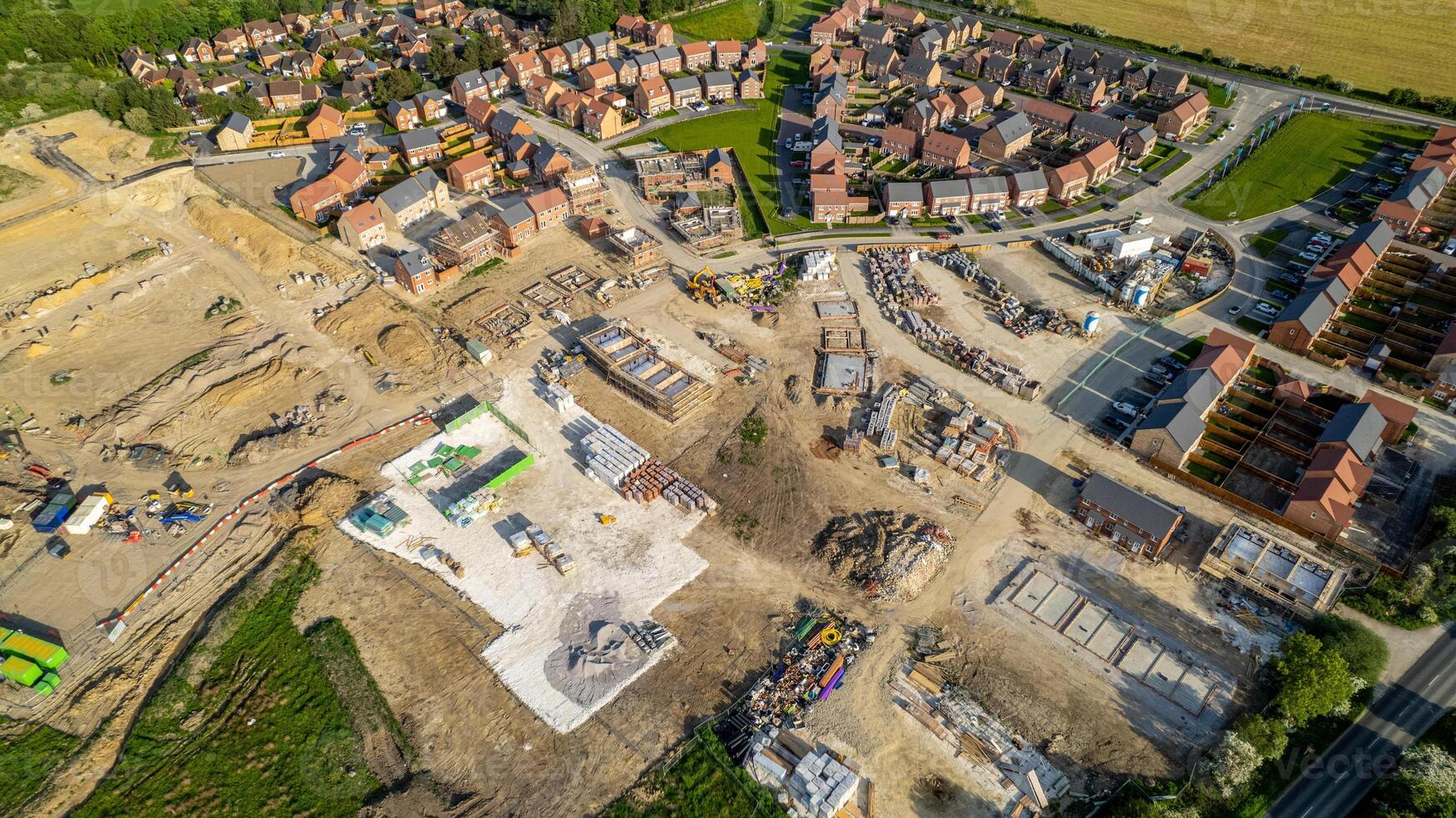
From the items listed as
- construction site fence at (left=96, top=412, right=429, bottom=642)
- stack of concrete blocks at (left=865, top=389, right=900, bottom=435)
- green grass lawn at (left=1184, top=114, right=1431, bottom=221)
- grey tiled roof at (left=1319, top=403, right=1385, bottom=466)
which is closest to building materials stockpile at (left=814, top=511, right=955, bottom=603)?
stack of concrete blocks at (left=865, top=389, right=900, bottom=435)

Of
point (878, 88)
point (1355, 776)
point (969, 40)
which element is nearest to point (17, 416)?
point (1355, 776)

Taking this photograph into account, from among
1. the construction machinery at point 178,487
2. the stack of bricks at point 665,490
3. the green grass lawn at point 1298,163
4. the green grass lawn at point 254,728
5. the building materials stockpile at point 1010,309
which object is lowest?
the green grass lawn at point 254,728

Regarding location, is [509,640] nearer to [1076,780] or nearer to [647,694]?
[647,694]

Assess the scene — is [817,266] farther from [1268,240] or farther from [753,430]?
[1268,240]

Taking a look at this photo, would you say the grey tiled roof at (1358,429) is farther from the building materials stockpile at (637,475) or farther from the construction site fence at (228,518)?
the construction site fence at (228,518)

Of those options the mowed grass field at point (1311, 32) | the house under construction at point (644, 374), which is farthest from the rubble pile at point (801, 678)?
the mowed grass field at point (1311, 32)

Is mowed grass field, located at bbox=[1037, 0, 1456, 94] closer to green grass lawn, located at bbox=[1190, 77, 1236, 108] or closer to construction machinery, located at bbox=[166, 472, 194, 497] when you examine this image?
green grass lawn, located at bbox=[1190, 77, 1236, 108]
